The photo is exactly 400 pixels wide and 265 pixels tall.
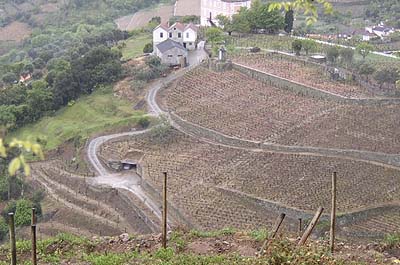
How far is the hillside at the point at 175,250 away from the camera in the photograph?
25.4 ft

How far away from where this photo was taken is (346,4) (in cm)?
5669

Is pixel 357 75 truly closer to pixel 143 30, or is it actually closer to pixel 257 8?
pixel 257 8

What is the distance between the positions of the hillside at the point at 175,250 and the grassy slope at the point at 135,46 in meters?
28.3

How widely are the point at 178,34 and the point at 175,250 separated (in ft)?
94.9

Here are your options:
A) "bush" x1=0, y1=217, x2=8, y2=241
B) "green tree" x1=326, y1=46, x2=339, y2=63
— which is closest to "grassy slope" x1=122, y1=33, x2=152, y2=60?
"green tree" x1=326, y1=46, x2=339, y2=63

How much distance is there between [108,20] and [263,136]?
39.5 metres

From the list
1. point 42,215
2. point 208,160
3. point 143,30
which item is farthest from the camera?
point 143,30

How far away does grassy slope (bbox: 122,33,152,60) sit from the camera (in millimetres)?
37700

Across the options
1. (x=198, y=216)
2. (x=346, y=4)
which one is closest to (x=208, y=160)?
(x=198, y=216)

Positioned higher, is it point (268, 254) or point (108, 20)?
point (268, 254)

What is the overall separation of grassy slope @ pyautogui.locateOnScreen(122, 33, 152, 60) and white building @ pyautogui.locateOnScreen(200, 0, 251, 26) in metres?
4.30

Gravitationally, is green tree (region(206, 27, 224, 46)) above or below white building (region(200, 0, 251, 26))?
below

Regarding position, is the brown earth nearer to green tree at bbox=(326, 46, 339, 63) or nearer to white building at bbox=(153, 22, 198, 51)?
white building at bbox=(153, 22, 198, 51)

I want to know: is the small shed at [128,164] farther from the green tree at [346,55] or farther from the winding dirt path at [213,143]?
the green tree at [346,55]
